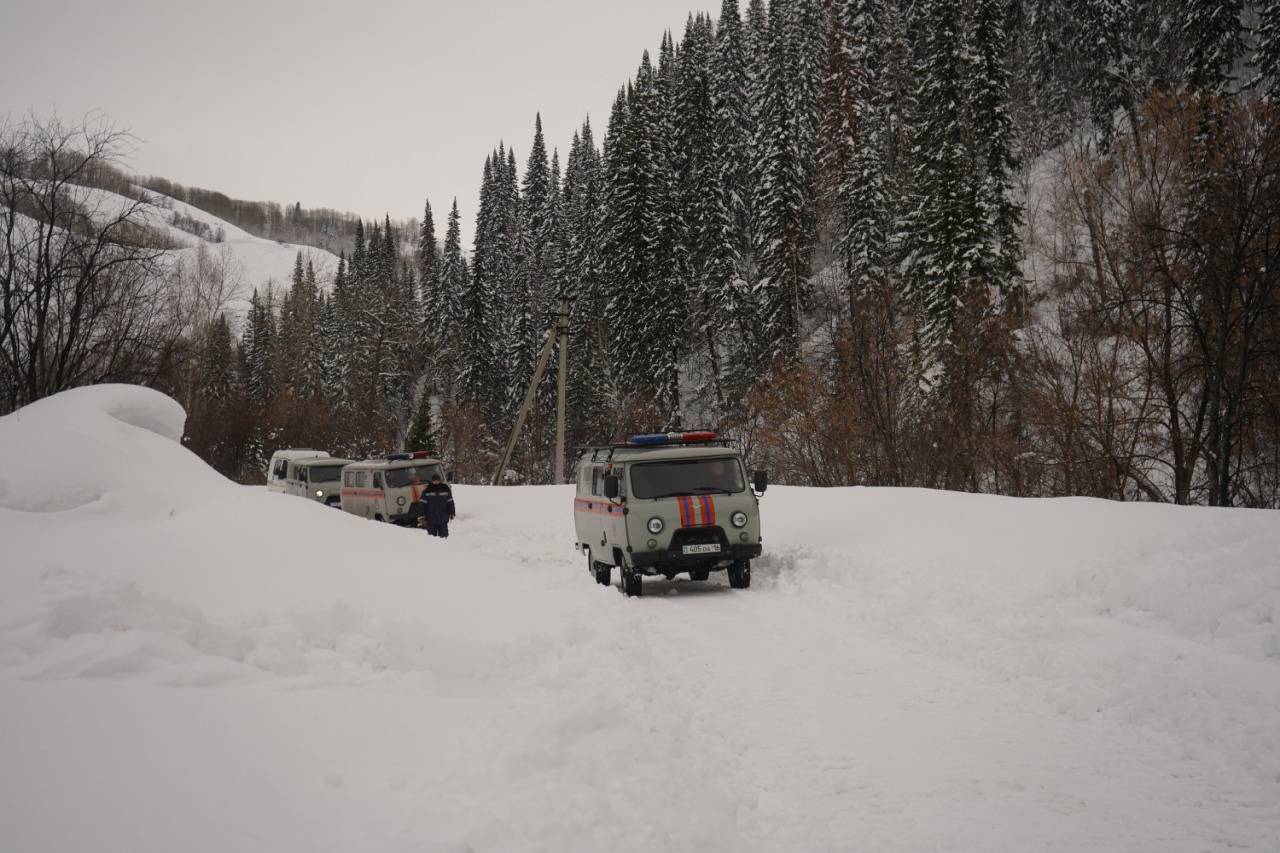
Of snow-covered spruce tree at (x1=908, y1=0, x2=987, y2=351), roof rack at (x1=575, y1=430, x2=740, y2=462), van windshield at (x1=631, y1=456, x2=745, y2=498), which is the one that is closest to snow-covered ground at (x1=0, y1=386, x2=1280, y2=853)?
van windshield at (x1=631, y1=456, x2=745, y2=498)

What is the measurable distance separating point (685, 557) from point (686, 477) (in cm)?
148

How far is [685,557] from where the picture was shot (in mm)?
12562

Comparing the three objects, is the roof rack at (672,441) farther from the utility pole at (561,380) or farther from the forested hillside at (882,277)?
the utility pole at (561,380)

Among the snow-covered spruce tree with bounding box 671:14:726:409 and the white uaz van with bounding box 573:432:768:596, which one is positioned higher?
the snow-covered spruce tree with bounding box 671:14:726:409

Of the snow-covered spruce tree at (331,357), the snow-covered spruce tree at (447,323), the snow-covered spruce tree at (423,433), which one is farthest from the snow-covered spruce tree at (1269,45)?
the snow-covered spruce tree at (331,357)

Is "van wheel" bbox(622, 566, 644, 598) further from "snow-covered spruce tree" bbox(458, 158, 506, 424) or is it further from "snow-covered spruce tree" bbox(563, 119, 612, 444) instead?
"snow-covered spruce tree" bbox(458, 158, 506, 424)

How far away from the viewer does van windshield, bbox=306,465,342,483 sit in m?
29.8

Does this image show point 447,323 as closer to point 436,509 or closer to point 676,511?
point 436,509

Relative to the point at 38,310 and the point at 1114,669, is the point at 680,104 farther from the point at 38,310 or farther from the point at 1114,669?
the point at 1114,669

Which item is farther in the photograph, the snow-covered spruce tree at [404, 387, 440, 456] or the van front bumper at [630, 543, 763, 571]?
the snow-covered spruce tree at [404, 387, 440, 456]

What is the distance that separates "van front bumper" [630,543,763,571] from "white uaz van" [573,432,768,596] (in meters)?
0.02

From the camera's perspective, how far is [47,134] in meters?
19.4

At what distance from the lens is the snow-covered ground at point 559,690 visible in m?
3.66

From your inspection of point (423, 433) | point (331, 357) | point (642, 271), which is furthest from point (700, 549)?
point (331, 357)
